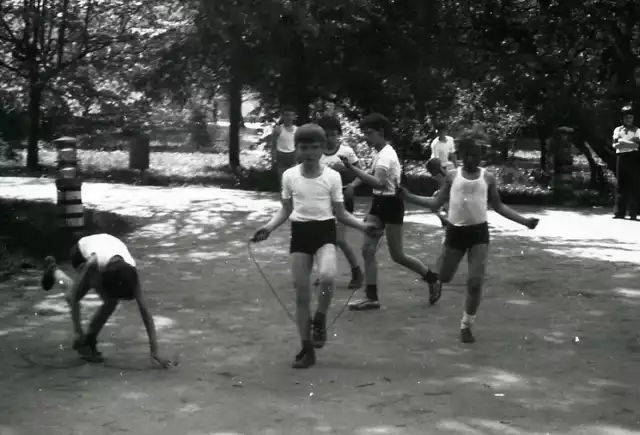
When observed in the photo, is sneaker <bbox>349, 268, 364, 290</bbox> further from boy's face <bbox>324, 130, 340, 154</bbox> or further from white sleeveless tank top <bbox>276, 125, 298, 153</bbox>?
white sleeveless tank top <bbox>276, 125, 298, 153</bbox>

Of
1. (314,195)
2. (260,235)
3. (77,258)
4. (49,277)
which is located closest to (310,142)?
(314,195)

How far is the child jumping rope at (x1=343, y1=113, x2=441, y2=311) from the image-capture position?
30.3ft

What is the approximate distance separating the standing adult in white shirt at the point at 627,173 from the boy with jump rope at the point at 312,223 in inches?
491

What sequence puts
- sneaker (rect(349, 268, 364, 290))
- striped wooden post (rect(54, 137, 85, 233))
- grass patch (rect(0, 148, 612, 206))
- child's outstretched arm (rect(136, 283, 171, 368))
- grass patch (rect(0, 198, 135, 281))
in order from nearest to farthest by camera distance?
child's outstretched arm (rect(136, 283, 171, 368)) → sneaker (rect(349, 268, 364, 290)) → grass patch (rect(0, 198, 135, 281)) → striped wooden post (rect(54, 137, 85, 233)) → grass patch (rect(0, 148, 612, 206))

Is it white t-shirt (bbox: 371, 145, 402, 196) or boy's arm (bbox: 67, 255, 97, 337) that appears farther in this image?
white t-shirt (bbox: 371, 145, 402, 196)

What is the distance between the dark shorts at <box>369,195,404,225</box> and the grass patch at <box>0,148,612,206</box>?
11976 mm

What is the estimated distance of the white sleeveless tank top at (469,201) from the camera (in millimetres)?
8164

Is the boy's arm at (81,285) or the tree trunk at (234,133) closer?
the boy's arm at (81,285)

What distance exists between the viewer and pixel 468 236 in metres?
8.20

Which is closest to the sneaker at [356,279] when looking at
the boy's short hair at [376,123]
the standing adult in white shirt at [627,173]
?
the boy's short hair at [376,123]

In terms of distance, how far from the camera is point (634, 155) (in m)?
19.2

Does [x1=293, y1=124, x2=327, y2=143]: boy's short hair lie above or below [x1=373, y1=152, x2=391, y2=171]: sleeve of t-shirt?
above

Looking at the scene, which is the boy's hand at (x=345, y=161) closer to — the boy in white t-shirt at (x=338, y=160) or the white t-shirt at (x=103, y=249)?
the white t-shirt at (x=103, y=249)

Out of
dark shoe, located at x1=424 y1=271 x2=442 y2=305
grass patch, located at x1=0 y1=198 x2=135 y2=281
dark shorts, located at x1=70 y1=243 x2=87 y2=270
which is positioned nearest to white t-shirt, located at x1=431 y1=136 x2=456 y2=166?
grass patch, located at x1=0 y1=198 x2=135 y2=281
